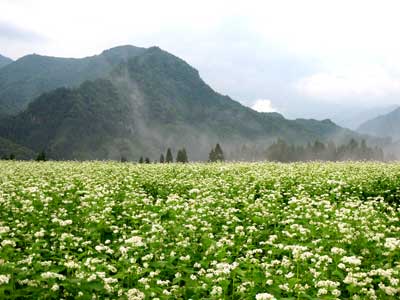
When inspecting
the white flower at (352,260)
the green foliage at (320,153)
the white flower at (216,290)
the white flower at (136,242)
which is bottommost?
the white flower at (216,290)

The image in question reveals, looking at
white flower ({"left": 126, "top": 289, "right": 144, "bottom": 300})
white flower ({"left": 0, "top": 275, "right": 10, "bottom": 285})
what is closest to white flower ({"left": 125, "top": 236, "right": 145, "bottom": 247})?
white flower ({"left": 126, "top": 289, "right": 144, "bottom": 300})

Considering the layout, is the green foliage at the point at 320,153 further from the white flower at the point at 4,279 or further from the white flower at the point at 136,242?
the white flower at the point at 4,279

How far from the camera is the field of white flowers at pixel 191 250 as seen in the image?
8281 millimetres

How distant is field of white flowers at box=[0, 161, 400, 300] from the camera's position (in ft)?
27.2

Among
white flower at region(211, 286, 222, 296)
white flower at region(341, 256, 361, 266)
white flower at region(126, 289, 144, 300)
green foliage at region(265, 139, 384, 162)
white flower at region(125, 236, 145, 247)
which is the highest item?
green foliage at region(265, 139, 384, 162)

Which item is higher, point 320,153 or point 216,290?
point 320,153

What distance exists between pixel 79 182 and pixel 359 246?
1442cm

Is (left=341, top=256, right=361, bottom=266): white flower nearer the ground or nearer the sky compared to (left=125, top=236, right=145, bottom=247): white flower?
nearer the sky

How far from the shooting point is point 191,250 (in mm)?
11430

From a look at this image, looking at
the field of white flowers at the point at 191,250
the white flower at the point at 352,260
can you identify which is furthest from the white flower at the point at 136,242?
the white flower at the point at 352,260

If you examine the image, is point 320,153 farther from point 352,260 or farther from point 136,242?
point 352,260

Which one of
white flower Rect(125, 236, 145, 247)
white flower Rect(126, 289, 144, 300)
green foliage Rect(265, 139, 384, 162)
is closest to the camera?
white flower Rect(126, 289, 144, 300)

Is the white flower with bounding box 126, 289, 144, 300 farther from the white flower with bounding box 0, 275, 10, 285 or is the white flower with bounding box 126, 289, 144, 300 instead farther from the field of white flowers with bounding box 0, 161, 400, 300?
the white flower with bounding box 0, 275, 10, 285

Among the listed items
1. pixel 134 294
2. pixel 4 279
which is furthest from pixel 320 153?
pixel 4 279
